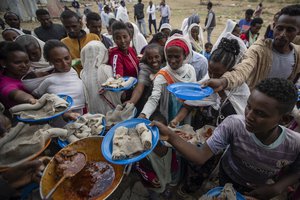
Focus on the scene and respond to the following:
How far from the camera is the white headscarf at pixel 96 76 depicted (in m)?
2.43

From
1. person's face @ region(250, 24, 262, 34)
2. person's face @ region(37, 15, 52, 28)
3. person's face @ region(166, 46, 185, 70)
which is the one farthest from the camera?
person's face @ region(250, 24, 262, 34)

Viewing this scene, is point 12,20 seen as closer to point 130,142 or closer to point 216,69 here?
point 130,142

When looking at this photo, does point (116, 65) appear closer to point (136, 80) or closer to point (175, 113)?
point (136, 80)

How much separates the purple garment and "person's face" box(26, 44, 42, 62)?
2609 millimetres

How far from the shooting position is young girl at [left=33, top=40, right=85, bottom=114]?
2139 mm

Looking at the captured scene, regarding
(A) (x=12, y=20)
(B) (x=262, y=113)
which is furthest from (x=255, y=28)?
(A) (x=12, y=20)

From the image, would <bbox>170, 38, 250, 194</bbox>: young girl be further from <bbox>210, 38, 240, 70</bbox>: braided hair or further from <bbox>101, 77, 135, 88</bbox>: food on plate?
<bbox>101, 77, 135, 88</bbox>: food on plate

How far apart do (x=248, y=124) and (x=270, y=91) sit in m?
0.28

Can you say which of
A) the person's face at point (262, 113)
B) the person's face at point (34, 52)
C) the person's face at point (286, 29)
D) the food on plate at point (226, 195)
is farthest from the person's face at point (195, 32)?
the food on plate at point (226, 195)

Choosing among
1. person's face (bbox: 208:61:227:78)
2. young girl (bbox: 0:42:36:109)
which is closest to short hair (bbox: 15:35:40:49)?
young girl (bbox: 0:42:36:109)

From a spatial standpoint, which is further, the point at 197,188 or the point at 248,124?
the point at 197,188

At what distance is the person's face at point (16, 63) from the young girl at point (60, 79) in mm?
251

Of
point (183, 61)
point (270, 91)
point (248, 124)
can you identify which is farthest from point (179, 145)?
point (183, 61)

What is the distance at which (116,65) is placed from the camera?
8.16ft
